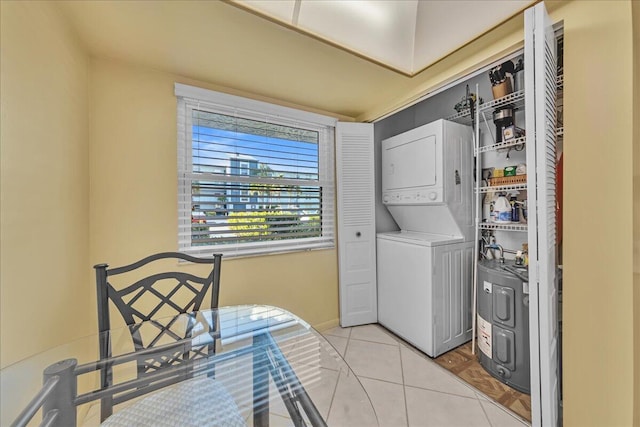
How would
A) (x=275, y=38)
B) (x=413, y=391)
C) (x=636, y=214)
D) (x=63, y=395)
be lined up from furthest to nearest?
(x=413, y=391) < (x=275, y=38) < (x=636, y=214) < (x=63, y=395)

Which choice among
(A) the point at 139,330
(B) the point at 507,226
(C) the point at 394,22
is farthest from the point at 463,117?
(A) the point at 139,330

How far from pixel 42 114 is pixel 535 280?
2.40m

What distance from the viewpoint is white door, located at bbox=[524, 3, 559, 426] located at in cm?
110

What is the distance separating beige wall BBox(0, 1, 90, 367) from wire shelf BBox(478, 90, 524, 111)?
9.11 ft

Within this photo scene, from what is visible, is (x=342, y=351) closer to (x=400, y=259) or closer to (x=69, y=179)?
(x=400, y=259)

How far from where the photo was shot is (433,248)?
2.09 meters

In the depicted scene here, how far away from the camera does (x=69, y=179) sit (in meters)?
1.36

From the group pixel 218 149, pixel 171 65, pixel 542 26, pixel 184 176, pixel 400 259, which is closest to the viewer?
pixel 542 26

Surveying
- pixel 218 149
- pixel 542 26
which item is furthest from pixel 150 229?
pixel 542 26

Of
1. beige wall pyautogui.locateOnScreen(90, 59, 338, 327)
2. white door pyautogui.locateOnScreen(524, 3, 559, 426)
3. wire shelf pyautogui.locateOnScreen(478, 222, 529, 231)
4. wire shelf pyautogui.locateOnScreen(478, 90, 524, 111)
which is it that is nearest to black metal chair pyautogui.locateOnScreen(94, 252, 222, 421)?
beige wall pyautogui.locateOnScreen(90, 59, 338, 327)

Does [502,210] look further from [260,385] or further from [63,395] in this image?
[63,395]

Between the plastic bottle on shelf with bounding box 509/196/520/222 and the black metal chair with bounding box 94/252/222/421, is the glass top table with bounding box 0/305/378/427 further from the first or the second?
the plastic bottle on shelf with bounding box 509/196/520/222

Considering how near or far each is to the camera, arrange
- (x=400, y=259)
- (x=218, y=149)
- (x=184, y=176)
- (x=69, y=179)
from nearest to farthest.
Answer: (x=69, y=179)
(x=184, y=176)
(x=218, y=149)
(x=400, y=259)

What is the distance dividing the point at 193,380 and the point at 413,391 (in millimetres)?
1437
